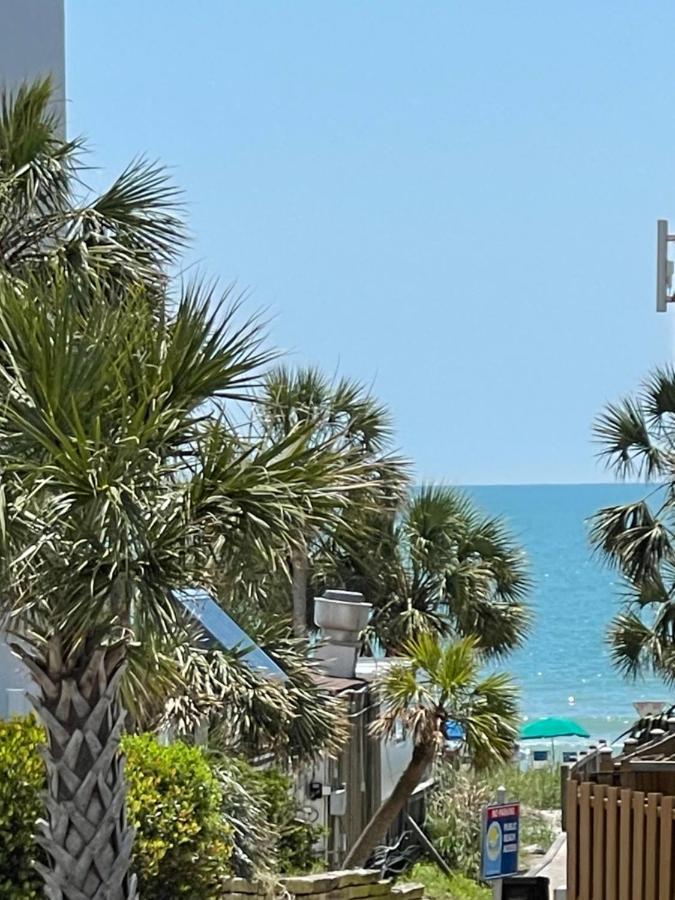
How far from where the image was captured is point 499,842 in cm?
1098

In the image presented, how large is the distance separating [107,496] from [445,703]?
24.0 ft

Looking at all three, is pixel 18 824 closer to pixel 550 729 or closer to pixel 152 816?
pixel 152 816

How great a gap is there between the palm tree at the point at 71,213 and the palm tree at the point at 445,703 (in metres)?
5.19

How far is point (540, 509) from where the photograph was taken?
153 metres

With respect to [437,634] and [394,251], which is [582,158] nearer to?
[394,251]

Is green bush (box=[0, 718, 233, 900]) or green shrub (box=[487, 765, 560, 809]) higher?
green bush (box=[0, 718, 233, 900])

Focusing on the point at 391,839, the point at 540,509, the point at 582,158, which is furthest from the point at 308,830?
the point at 540,509

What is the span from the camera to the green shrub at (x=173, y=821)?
394 inches

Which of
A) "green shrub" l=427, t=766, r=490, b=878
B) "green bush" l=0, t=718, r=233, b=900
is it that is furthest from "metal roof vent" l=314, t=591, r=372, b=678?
"green bush" l=0, t=718, r=233, b=900

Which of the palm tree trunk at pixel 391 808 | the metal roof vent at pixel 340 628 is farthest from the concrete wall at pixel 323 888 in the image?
the metal roof vent at pixel 340 628

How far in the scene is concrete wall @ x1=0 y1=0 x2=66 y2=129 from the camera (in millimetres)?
12758

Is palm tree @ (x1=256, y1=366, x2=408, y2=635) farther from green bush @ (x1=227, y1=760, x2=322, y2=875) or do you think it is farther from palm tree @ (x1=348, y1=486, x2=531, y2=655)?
green bush @ (x1=227, y1=760, x2=322, y2=875)

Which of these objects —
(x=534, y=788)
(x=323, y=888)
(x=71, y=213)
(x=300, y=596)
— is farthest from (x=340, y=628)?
(x=534, y=788)

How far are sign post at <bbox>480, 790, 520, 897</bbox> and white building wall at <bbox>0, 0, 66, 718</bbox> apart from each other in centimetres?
372
